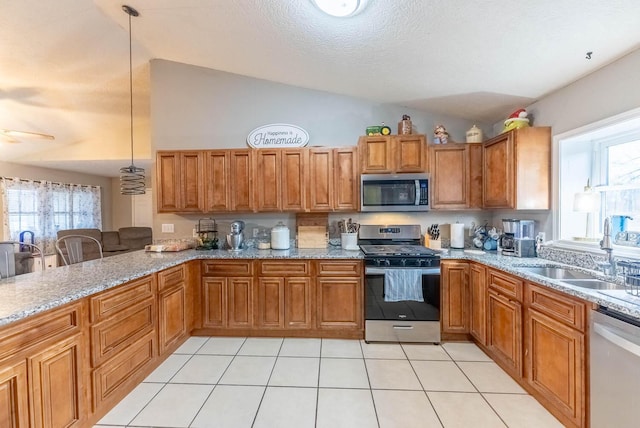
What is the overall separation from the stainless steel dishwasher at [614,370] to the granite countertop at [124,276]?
81 mm

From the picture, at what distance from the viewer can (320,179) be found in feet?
10.7

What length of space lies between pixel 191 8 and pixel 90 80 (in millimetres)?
2436

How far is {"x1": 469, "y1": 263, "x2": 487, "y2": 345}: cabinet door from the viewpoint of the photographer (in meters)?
2.60

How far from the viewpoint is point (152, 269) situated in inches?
89.3

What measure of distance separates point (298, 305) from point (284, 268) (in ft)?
1.35

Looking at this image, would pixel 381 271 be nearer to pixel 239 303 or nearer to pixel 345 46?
pixel 239 303

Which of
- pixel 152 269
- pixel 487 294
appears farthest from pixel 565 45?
pixel 152 269

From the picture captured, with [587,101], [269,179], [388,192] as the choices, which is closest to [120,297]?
A: [269,179]

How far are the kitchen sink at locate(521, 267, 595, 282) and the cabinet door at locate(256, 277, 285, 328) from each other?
2.19 meters

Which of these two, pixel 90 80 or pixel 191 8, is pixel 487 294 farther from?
Result: pixel 90 80

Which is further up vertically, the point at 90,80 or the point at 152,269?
the point at 90,80

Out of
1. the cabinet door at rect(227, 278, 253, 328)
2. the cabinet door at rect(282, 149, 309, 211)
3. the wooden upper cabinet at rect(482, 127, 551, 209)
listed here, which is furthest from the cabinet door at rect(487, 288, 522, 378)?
the cabinet door at rect(227, 278, 253, 328)

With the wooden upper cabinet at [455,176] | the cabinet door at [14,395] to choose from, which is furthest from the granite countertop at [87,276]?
the wooden upper cabinet at [455,176]

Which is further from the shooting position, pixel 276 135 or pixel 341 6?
pixel 276 135
